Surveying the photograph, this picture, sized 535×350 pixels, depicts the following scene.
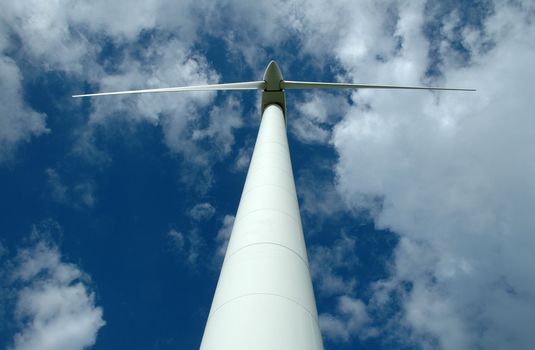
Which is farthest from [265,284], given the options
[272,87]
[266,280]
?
[272,87]

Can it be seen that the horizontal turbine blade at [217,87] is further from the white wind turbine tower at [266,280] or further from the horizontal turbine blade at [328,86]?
the white wind turbine tower at [266,280]

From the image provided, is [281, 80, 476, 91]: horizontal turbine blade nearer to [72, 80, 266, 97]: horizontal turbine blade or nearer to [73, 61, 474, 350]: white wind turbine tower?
[72, 80, 266, 97]: horizontal turbine blade

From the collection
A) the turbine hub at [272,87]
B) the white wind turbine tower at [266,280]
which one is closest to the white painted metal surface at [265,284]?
the white wind turbine tower at [266,280]

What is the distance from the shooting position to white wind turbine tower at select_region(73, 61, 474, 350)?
287 inches

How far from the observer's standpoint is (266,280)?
854cm

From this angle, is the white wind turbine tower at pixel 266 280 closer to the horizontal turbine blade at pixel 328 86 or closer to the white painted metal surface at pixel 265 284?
the white painted metal surface at pixel 265 284

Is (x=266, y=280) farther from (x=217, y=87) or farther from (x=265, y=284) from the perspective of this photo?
(x=217, y=87)

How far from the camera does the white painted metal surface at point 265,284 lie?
7.27 metres

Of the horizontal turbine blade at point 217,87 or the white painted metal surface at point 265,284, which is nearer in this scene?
the white painted metal surface at point 265,284

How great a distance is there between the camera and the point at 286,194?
1310cm

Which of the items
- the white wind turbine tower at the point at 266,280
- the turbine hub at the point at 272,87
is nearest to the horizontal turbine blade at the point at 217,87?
the turbine hub at the point at 272,87

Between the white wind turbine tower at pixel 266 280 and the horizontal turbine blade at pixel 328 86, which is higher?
the horizontal turbine blade at pixel 328 86

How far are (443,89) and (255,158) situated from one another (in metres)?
18.2

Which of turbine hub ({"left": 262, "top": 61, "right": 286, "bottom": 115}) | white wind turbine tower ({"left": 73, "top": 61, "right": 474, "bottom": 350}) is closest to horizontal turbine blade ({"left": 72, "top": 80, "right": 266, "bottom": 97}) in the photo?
turbine hub ({"left": 262, "top": 61, "right": 286, "bottom": 115})
